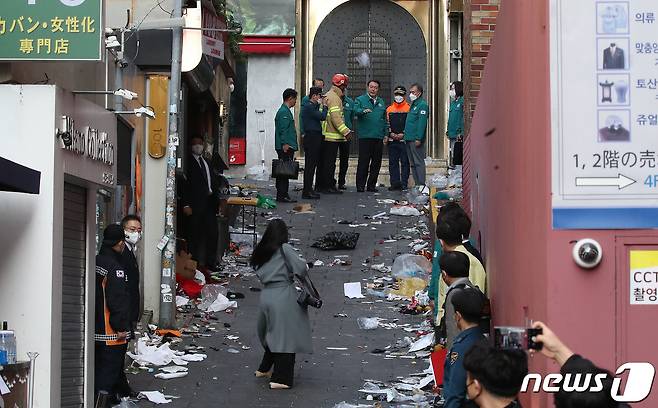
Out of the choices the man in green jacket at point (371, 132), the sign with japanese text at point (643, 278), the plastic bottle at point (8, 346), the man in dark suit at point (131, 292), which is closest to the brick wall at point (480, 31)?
the man in dark suit at point (131, 292)

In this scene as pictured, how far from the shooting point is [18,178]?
28.8 feet

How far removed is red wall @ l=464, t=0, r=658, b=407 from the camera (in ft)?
21.5

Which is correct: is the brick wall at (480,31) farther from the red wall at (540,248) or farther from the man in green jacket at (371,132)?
the man in green jacket at (371,132)

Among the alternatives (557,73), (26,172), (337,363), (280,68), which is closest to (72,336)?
(26,172)

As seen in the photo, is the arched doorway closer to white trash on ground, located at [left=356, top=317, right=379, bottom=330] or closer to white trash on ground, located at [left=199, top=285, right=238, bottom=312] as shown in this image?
→ white trash on ground, located at [left=199, top=285, right=238, bottom=312]

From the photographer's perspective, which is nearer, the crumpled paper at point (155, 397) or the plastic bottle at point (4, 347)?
the plastic bottle at point (4, 347)

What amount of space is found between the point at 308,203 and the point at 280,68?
650 centimetres

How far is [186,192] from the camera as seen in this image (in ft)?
59.1

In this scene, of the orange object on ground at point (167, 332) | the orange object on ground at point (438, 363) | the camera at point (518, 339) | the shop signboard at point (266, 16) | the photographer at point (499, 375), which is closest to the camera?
the camera at point (518, 339)

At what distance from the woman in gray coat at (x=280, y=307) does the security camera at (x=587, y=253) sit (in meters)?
6.12

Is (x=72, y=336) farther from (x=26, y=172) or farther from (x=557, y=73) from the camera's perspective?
(x=557, y=73)

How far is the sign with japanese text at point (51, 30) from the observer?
952cm

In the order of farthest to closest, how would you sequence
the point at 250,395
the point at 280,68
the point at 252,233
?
the point at 280,68, the point at 252,233, the point at 250,395

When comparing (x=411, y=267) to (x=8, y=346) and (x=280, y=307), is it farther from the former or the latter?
(x=8, y=346)
